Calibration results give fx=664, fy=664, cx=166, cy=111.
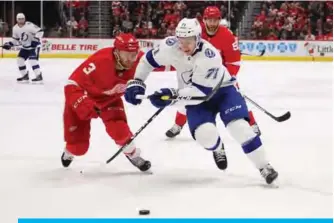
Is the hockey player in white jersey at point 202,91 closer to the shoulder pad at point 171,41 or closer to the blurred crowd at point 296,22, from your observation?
the shoulder pad at point 171,41

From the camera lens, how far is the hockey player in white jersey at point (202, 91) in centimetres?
353

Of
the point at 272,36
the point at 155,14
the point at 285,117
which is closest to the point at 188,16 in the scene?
the point at 155,14

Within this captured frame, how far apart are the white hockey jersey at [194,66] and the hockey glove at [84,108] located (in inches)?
12.8

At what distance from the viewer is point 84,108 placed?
363cm

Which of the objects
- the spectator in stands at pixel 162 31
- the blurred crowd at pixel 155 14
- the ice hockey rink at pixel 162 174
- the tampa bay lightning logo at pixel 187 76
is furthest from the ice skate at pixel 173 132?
the spectator in stands at pixel 162 31

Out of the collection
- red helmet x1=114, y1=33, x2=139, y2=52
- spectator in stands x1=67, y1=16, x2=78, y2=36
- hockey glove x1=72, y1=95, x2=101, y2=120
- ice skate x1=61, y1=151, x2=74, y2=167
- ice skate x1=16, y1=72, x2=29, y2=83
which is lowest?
ice skate x1=16, y1=72, x2=29, y2=83

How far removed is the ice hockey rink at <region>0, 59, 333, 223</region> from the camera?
10.4 feet

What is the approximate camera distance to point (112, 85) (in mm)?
3834

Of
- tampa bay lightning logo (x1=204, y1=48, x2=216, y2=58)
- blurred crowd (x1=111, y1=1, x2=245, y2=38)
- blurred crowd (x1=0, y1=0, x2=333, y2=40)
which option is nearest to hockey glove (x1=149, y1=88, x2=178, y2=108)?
tampa bay lightning logo (x1=204, y1=48, x2=216, y2=58)

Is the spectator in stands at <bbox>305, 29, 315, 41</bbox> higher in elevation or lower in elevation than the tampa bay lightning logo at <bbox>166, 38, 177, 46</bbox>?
lower

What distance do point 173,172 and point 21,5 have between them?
35.7 feet

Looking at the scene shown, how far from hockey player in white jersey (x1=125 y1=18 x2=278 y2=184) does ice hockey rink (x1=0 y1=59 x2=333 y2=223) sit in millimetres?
247

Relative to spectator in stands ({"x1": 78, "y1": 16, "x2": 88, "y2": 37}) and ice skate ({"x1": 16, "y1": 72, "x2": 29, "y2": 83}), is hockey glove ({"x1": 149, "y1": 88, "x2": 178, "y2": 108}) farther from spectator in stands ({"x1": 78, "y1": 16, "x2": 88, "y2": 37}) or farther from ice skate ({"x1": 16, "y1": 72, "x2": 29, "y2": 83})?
spectator in stands ({"x1": 78, "y1": 16, "x2": 88, "y2": 37})

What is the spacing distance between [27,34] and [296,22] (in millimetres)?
6898
